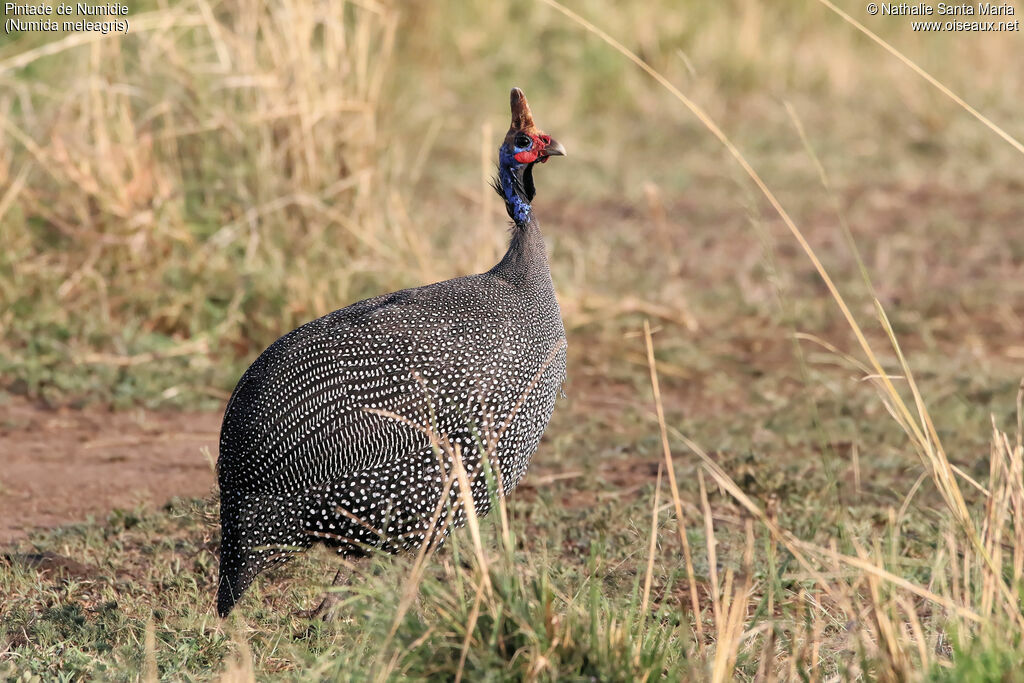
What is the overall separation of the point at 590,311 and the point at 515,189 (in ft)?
6.77

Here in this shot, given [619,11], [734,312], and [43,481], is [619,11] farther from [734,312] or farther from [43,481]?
[43,481]

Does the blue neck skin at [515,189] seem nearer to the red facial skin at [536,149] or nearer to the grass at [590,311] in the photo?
the red facial skin at [536,149]

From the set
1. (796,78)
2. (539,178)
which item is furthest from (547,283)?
(796,78)

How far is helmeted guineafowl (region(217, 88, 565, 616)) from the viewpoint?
3117mm

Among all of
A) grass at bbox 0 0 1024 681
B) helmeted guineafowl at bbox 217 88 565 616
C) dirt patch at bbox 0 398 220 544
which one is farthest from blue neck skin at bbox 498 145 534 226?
dirt patch at bbox 0 398 220 544

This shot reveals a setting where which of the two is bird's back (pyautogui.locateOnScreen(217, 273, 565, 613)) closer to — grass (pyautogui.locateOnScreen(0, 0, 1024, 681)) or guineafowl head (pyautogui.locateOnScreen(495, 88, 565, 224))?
grass (pyautogui.locateOnScreen(0, 0, 1024, 681))

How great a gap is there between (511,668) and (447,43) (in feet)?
23.1

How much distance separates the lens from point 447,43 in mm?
8867

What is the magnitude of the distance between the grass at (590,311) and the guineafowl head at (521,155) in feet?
1.68

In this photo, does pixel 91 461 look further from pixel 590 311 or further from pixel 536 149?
pixel 590 311

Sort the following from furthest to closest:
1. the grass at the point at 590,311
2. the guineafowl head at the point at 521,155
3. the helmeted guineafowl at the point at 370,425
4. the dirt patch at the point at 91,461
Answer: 1. the dirt patch at the point at 91,461
2. the guineafowl head at the point at 521,155
3. the helmeted guineafowl at the point at 370,425
4. the grass at the point at 590,311

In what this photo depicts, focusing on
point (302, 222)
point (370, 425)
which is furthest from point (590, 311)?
point (370, 425)

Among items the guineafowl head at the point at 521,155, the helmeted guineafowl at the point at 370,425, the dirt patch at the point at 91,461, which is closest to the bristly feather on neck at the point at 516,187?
the guineafowl head at the point at 521,155

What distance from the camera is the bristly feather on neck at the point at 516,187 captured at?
362 cm
